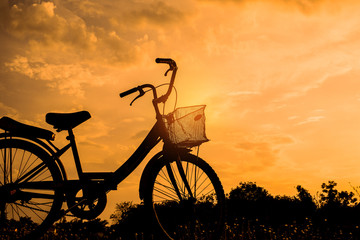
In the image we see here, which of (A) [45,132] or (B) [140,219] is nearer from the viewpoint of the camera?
(A) [45,132]

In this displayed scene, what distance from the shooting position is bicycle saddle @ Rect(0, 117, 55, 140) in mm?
5227

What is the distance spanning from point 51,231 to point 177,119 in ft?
15.1

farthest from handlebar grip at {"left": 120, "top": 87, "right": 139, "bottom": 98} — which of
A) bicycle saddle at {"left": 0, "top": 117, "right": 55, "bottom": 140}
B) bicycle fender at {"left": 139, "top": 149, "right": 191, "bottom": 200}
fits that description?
bicycle saddle at {"left": 0, "top": 117, "right": 55, "bottom": 140}

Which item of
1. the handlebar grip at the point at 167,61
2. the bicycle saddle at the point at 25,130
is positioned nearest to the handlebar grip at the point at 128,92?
the handlebar grip at the point at 167,61

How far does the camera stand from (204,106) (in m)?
4.54

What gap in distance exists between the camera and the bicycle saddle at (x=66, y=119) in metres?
5.17

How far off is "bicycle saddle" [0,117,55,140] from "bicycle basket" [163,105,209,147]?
183 cm

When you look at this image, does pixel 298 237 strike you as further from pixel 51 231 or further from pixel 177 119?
pixel 51 231

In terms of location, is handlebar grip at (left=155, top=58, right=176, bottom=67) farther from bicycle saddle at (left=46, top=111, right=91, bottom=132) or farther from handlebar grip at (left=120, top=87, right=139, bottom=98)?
bicycle saddle at (left=46, top=111, right=91, bottom=132)

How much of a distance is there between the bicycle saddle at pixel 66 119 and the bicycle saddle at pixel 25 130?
0.18 meters

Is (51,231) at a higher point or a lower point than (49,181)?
lower

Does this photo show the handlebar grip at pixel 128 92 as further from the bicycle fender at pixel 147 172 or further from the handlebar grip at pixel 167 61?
the bicycle fender at pixel 147 172

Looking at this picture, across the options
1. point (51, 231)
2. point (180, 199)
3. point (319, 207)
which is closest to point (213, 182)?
point (180, 199)

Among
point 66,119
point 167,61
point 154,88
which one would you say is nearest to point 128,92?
point 154,88
